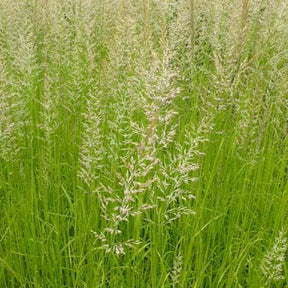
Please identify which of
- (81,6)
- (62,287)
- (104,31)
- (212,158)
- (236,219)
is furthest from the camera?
(104,31)

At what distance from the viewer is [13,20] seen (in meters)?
3.40

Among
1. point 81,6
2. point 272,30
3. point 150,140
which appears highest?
point 81,6

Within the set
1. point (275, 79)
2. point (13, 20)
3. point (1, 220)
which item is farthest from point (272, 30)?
point (13, 20)

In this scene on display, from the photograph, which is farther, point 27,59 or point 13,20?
point 13,20

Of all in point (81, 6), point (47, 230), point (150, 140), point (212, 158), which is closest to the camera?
point (150, 140)

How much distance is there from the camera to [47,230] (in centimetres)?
205

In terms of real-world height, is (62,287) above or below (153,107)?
below

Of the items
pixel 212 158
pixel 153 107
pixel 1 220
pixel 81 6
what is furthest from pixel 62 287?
pixel 81 6

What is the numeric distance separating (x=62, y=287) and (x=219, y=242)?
790 millimetres

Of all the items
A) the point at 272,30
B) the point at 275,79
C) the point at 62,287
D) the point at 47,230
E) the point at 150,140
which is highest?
the point at 272,30

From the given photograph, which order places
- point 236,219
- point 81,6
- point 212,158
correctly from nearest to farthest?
point 236,219 → point 212,158 → point 81,6

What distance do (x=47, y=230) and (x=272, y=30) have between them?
1.59 meters

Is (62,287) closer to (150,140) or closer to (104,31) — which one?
(150,140)

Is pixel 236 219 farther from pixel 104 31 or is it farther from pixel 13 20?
pixel 13 20
